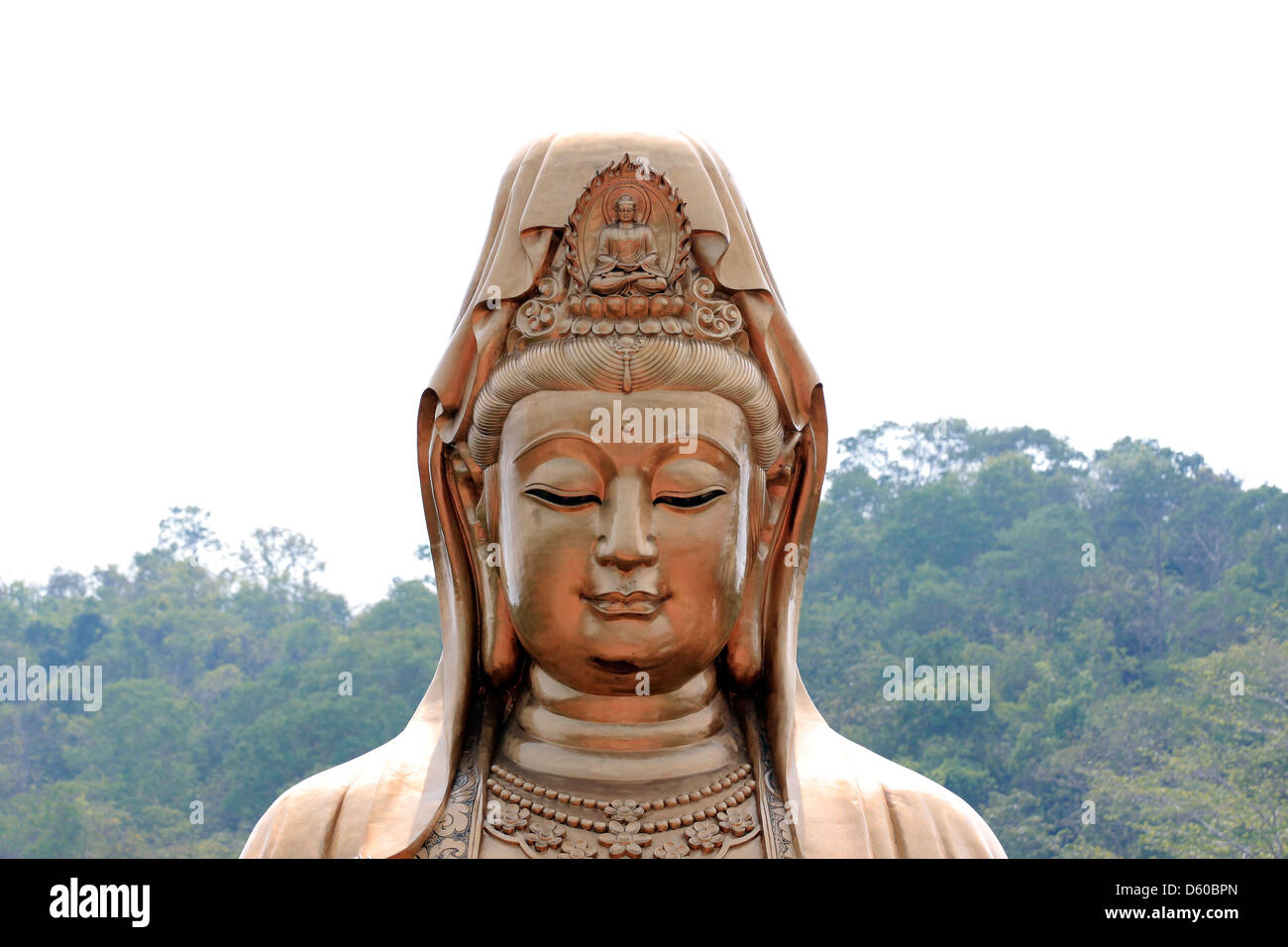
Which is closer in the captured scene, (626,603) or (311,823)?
(626,603)

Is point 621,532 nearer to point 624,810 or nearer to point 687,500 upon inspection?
point 687,500

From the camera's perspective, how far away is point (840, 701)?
19.5m

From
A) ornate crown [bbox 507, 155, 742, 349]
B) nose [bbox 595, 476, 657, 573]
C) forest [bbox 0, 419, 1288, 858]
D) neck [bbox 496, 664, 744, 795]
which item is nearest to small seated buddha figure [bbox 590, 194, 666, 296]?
ornate crown [bbox 507, 155, 742, 349]

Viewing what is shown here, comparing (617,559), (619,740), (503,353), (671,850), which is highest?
(503,353)

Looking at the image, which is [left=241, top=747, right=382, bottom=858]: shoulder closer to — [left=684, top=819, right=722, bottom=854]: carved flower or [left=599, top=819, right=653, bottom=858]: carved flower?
[left=599, top=819, right=653, bottom=858]: carved flower

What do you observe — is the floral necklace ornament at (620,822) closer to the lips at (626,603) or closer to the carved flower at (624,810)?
the carved flower at (624,810)

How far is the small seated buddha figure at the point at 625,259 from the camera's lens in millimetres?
5547

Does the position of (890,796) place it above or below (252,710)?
below

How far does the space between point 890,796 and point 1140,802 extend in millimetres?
13934

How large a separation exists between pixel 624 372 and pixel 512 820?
51.2 inches

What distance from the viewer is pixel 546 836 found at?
5504 millimetres

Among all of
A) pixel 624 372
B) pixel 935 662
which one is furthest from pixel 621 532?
pixel 935 662
